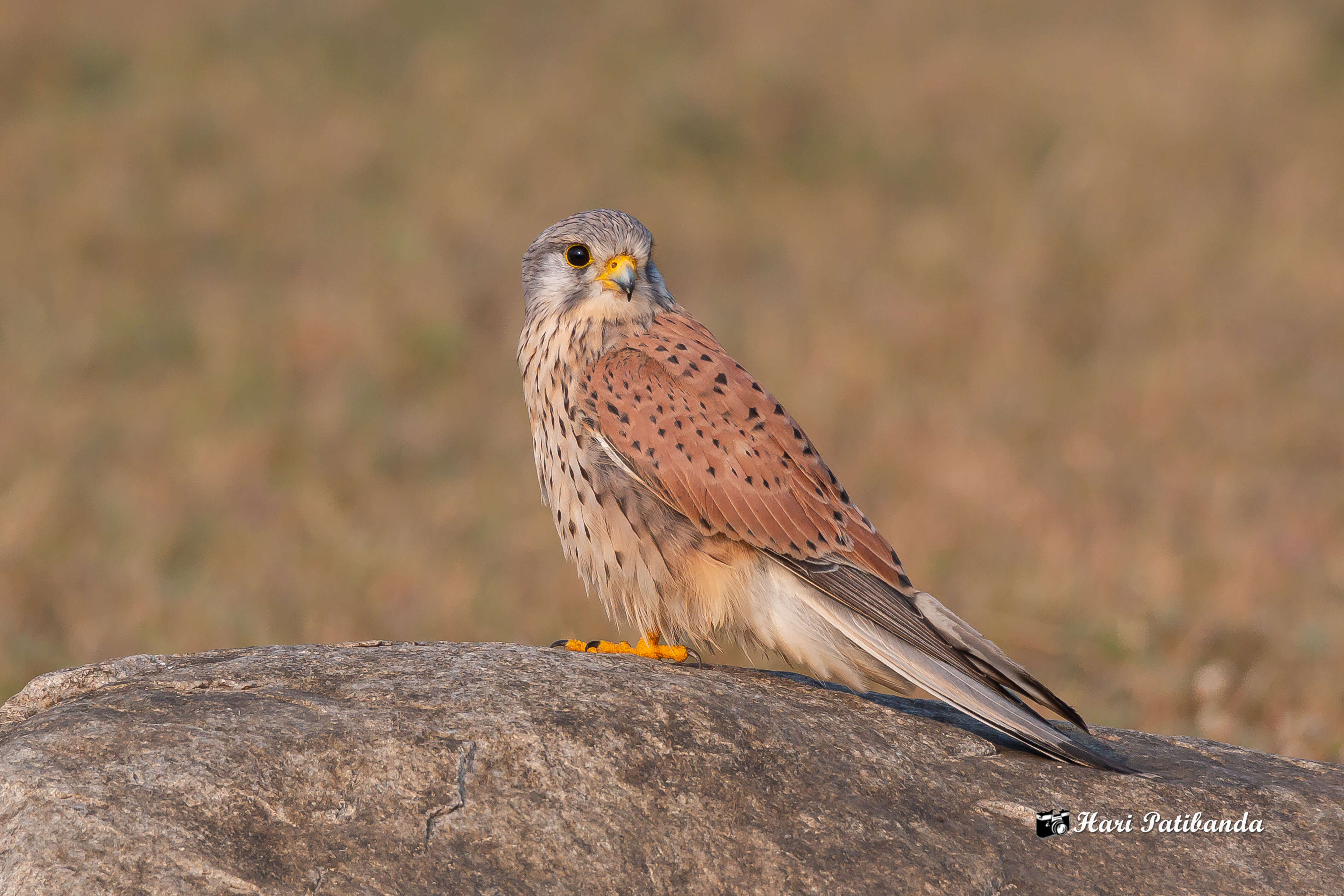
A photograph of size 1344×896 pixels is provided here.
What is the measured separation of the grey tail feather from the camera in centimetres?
296

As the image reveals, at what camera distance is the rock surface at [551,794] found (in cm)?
235

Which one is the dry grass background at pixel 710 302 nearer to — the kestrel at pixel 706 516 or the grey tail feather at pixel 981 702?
the kestrel at pixel 706 516

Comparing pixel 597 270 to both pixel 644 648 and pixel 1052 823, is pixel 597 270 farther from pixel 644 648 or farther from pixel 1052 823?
pixel 1052 823

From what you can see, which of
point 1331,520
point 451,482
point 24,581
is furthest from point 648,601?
point 1331,520

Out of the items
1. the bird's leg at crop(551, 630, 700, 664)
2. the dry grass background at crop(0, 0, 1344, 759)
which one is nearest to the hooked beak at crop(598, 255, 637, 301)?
the bird's leg at crop(551, 630, 700, 664)

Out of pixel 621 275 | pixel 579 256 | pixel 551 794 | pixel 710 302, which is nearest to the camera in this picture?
pixel 551 794

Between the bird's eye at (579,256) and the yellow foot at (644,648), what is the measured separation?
109 centimetres

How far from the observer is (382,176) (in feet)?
40.0

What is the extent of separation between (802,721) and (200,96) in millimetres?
11601

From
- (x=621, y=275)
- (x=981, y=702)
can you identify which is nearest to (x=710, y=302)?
(x=621, y=275)

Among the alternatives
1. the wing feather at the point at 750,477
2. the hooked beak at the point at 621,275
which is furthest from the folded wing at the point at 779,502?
the hooked beak at the point at 621,275

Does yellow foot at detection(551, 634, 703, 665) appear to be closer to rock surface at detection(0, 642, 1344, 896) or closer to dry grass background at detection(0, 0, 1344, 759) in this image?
rock surface at detection(0, 642, 1344, 896)

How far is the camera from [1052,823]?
9.07 ft

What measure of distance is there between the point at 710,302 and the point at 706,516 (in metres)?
7.48
